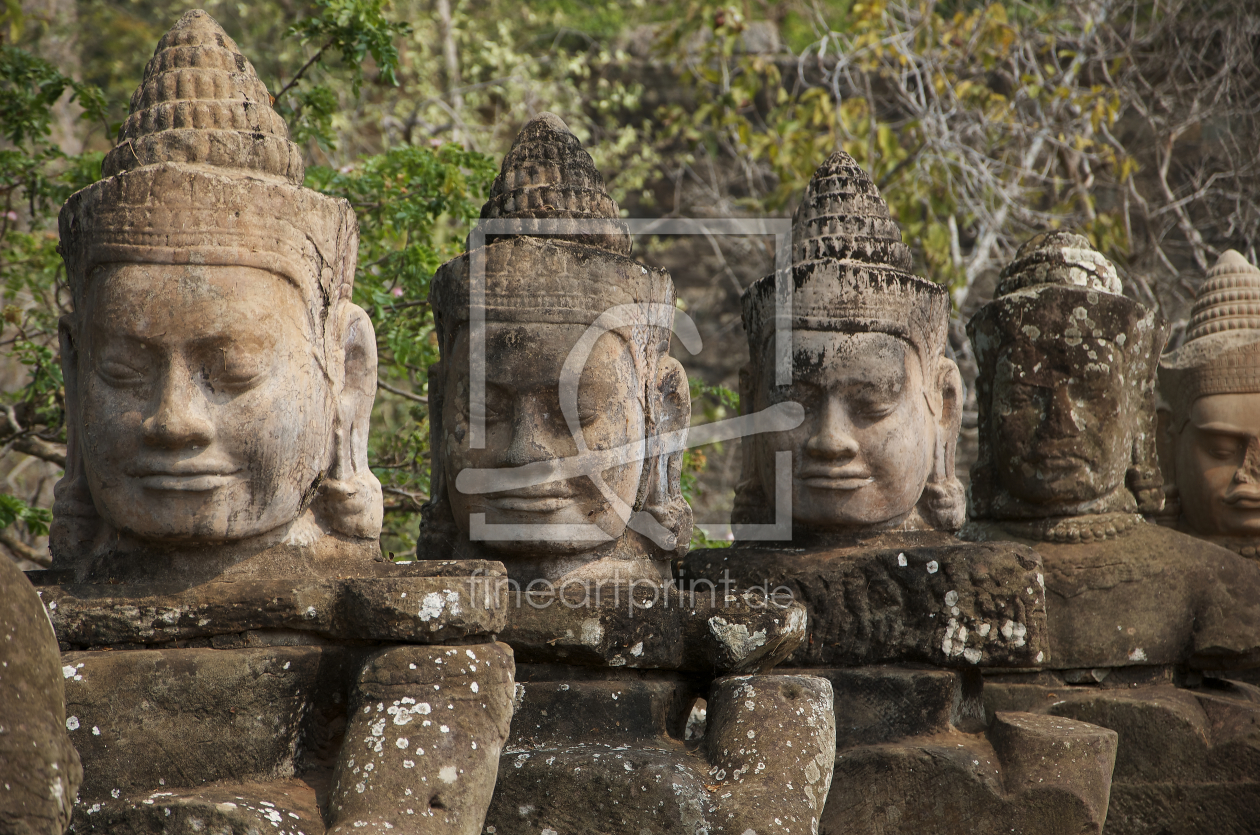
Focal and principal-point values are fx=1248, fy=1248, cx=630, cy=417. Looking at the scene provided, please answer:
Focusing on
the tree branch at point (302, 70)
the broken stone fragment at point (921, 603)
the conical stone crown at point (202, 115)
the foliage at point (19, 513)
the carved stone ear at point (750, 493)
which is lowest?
the broken stone fragment at point (921, 603)

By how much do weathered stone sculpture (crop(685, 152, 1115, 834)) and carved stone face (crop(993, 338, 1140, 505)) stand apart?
1.21ft

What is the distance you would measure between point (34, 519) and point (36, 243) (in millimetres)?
1981

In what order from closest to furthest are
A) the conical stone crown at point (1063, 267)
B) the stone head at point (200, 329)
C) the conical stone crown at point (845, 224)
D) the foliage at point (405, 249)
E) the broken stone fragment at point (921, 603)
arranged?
the stone head at point (200, 329)
the broken stone fragment at point (921, 603)
the conical stone crown at point (845, 224)
the conical stone crown at point (1063, 267)
the foliage at point (405, 249)

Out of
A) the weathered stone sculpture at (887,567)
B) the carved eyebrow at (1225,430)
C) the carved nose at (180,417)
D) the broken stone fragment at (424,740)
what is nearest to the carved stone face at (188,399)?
the carved nose at (180,417)

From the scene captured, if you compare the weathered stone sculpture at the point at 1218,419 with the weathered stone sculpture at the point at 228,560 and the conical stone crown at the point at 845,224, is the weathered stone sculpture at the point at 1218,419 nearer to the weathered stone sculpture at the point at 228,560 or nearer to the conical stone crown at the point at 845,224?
the conical stone crown at the point at 845,224

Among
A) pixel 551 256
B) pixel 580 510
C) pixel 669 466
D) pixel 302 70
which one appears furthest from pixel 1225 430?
pixel 302 70

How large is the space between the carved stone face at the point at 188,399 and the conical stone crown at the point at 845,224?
6.57ft

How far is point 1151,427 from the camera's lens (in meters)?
5.14

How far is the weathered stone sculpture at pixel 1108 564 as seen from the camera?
14.5 feet

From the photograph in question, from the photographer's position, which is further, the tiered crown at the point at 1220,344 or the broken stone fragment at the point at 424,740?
the tiered crown at the point at 1220,344

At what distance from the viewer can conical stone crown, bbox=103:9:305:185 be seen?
329 cm

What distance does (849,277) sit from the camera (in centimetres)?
430

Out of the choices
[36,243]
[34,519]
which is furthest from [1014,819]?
[36,243]

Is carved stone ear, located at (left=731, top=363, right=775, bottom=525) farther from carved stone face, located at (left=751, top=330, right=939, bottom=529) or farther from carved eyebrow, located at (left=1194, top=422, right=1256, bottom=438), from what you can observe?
carved eyebrow, located at (left=1194, top=422, right=1256, bottom=438)
